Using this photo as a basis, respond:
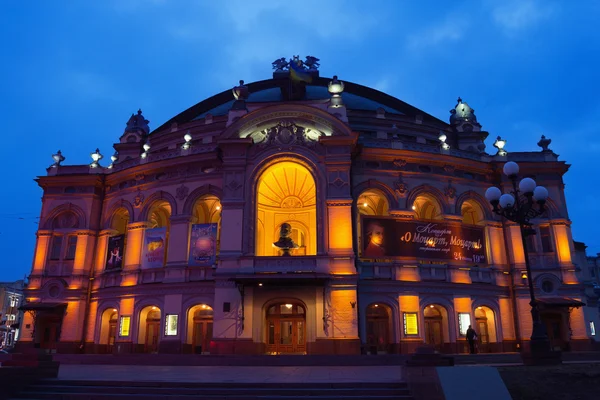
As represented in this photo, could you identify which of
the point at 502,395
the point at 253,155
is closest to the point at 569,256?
the point at 253,155

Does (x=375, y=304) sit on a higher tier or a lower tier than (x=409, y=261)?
lower

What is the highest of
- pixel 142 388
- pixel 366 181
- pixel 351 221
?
pixel 366 181

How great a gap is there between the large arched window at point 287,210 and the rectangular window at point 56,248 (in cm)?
1580

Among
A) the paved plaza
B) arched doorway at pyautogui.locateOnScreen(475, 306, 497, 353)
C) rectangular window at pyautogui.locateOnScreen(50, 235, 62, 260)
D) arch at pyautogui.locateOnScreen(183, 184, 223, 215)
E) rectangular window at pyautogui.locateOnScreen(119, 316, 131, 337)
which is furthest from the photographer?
rectangular window at pyautogui.locateOnScreen(50, 235, 62, 260)

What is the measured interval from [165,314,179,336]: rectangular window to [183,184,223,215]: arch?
23.4ft

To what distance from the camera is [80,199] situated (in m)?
36.8

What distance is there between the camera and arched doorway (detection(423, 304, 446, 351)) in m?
30.5

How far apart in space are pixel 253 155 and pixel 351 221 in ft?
25.9

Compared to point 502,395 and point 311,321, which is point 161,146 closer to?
point 311,321

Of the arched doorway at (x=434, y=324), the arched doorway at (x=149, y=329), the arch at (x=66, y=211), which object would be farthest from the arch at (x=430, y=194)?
the arch at (x=66, y=211)

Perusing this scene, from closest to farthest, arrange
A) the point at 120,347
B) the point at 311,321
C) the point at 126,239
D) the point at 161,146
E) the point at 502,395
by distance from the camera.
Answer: the point at 502,395 → the point at 311,321 → the point at 120,347 → the point at 126,239 → the point at 161,146

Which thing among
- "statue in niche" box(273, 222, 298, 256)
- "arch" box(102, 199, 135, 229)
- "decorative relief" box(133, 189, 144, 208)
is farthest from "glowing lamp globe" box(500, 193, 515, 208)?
"arch" box(102, 199, 135, 229)

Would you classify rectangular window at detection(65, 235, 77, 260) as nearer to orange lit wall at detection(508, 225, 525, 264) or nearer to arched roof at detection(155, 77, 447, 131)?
arched roof at detection(155, 77, 447, 131)

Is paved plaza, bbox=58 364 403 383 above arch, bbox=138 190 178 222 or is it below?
below
